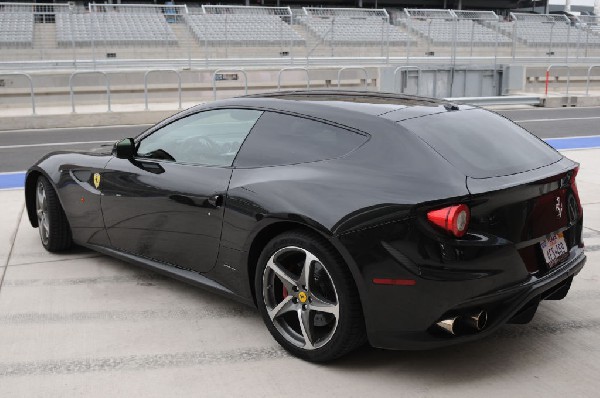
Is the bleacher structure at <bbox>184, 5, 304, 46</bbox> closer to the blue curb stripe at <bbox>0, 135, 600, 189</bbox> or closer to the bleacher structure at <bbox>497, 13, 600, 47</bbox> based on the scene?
the bleacher structure at <bbox>497, 13, 600, 47</bbox>

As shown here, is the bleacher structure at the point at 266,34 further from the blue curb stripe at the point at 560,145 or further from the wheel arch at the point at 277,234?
the wheel arch at the point at 277,234

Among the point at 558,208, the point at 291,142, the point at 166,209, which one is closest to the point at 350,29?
the point at 166,209

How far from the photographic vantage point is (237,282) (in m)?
3.90

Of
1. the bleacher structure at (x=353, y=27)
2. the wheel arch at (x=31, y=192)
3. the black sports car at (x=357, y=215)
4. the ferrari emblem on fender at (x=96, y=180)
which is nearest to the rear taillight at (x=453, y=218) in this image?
the black sports car at (x=357, y=215)

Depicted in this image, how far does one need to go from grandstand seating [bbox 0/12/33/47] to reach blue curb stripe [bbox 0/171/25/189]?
1615 centimetres

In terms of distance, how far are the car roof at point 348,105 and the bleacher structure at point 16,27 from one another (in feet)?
73.0

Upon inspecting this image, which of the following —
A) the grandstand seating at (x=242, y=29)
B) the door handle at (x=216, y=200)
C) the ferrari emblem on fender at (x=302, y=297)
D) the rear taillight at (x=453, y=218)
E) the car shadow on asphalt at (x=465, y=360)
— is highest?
the grandstand seating at (x=242, y=29)

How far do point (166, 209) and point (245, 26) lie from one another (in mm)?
23970

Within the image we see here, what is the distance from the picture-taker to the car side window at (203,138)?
4.14 metres

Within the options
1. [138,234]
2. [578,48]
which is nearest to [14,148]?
[138,234]

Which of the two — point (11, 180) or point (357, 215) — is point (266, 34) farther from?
point (357, 215)

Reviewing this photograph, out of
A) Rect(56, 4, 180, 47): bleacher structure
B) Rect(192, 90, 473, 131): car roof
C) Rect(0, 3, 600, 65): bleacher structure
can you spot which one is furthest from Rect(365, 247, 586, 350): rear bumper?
Rect(0, 3, 600, 65): bleacher structure

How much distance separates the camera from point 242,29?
89.4 feet

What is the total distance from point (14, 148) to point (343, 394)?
11.0 metres
